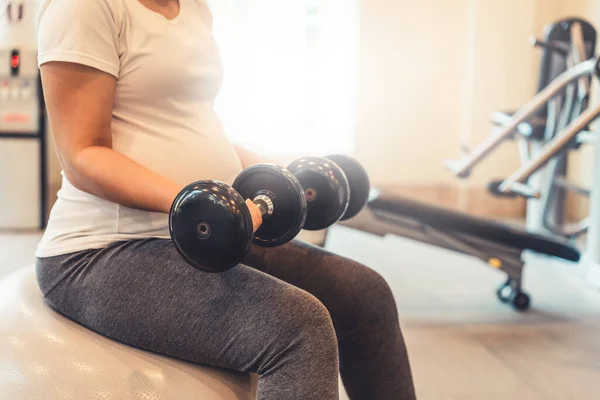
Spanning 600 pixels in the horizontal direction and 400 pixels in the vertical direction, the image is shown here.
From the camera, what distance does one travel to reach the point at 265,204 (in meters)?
0.85

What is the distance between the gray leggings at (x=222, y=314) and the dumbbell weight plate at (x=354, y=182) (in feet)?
0.65

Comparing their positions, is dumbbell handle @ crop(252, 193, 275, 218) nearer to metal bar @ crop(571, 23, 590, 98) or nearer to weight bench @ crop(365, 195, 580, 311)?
weight bench @ crop(365, 195, 580, 311)

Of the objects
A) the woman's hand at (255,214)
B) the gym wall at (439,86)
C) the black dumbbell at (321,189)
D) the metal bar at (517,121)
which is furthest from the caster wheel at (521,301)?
the gym wall at (439,86)

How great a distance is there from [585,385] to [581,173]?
8.83ft

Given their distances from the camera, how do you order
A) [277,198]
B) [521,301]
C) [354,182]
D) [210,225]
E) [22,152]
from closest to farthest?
[210,225] → [277,198] → [354,182] → [521,301] → [22,152]

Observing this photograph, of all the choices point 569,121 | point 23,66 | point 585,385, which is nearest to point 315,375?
point 585,385

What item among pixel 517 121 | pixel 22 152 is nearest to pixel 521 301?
pixel 517 121

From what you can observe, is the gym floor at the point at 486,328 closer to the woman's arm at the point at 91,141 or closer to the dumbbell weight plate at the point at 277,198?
the dumbbell weight plate at the point at 277,198

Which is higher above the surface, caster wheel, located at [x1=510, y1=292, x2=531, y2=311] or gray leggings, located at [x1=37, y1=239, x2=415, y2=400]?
gray leggings, located at [x1=37, y1=239, x2=415, y2=400]

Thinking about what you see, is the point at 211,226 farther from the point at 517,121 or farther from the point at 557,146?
the point at 517,121

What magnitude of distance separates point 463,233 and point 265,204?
58.7 inches

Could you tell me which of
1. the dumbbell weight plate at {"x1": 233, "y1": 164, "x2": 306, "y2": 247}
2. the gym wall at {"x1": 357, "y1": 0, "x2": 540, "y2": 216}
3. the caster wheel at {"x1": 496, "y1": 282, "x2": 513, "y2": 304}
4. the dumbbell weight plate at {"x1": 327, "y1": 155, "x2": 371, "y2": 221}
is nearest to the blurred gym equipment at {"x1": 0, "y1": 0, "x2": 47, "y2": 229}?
the gym wall at {"x1": 357, "y1": 0, "x2": 540, "y2": 216}

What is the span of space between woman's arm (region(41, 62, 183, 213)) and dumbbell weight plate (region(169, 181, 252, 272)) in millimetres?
102

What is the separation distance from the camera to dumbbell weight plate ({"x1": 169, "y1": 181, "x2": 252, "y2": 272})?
0.75 m
